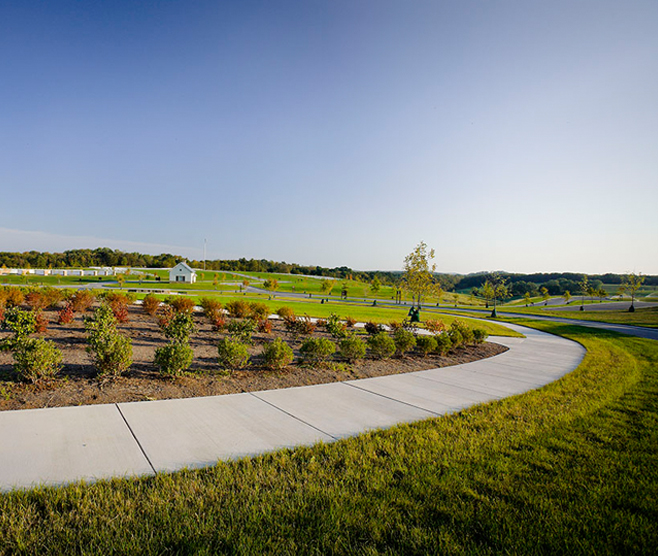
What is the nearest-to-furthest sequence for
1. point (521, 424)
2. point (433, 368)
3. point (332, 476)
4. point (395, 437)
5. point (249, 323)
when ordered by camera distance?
point (332, 476), point (395, 437), point (521, 424), point (433, 368), point (249, 323)

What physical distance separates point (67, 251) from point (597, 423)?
167 meters

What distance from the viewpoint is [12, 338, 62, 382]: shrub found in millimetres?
5516

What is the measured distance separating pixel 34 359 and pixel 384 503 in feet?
18.1

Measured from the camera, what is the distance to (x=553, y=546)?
8.30 ft

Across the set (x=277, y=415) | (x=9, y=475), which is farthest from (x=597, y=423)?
(x=9, y=475)

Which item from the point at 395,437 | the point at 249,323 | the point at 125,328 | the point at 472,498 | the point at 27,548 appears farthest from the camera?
the point at 125,328

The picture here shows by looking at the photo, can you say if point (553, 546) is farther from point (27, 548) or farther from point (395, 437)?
point (27, 548)

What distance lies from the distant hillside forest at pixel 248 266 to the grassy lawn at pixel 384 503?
102 meters

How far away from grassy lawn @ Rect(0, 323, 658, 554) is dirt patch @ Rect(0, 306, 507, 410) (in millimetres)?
2647

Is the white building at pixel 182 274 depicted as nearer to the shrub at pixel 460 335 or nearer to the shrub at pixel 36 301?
the shrub at pixel 36 301

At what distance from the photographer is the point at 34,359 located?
5.53m

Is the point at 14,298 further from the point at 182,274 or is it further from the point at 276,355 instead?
the point at 182,274

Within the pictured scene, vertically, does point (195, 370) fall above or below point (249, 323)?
below

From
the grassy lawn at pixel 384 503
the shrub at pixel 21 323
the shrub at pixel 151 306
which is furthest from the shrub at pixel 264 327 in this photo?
the grassy lawn at pixel 384 503
